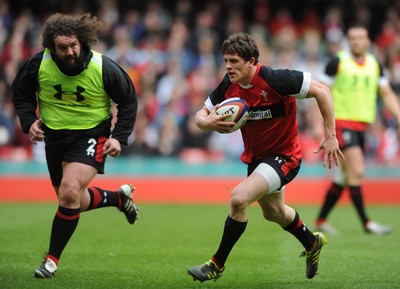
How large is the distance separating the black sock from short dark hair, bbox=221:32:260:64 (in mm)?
4337

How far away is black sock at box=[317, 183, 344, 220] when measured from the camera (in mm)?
10211

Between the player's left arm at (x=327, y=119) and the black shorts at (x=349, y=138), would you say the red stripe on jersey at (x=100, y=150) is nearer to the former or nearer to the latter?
the player's left arm at (x=327, y=119)

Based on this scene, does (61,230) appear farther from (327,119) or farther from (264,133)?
(327,119)

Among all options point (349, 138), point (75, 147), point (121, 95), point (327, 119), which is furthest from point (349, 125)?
point (75, 147)

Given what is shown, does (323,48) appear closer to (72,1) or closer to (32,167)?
(72,1)

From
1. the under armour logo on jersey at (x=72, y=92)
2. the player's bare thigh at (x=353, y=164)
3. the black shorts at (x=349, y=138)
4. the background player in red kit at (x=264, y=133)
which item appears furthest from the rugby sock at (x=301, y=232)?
the black shorts at (x=349, y=138)

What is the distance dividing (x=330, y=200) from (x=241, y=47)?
449 centimetres

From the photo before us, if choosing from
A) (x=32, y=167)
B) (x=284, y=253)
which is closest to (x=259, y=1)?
(x=32, y=167)

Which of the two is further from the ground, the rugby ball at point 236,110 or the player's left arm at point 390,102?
the rugby ball at point 236,110

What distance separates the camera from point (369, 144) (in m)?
15.5

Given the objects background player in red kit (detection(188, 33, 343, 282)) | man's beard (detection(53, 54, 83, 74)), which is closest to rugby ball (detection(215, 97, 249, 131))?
background player in red kit (detection(188, 33, 343, 282))

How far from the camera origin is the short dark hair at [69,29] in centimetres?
654

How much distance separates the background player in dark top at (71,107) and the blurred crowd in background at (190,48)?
8247 millimetres

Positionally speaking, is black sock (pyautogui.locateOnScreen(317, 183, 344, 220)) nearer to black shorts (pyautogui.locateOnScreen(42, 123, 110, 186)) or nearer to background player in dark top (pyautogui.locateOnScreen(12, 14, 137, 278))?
background player in dark top (pyautogui.locateOnScreen(12, 14, 137, 278))
